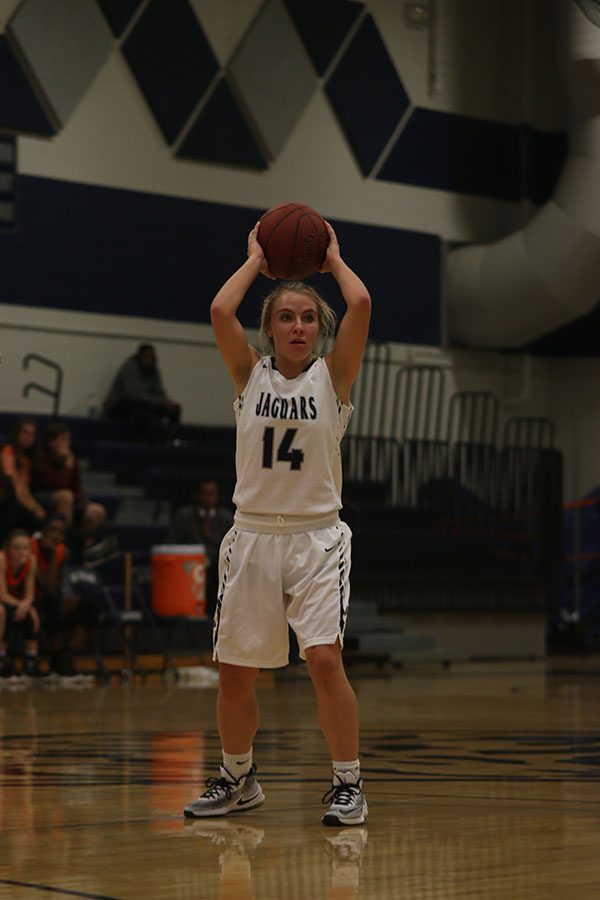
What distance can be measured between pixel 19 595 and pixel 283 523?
24.6 feet

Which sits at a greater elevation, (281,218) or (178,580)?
(281,218)

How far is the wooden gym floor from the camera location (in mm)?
3498

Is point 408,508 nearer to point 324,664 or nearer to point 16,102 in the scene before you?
point 16,102

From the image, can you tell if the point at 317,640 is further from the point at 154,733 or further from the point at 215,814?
the point at 154,733

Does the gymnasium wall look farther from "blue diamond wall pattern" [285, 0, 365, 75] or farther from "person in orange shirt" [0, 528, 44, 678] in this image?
"person in orange shirt" [0, 528, 44, 678]

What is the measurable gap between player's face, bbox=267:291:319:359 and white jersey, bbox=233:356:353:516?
87 millimetres

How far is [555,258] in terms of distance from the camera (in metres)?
17.7

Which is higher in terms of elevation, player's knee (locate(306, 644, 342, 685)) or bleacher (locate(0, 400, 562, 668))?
bleacher (locate(0, 400, 562, 668))

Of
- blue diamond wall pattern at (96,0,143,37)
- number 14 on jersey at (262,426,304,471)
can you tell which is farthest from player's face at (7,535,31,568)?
number 14 on jersey at (262,426,304,471)

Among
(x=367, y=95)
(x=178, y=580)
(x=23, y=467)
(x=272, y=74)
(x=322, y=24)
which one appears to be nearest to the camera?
(x=23, y=467)

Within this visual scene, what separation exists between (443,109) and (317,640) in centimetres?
1550

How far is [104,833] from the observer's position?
424 cm

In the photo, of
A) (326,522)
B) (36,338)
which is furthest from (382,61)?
(326,522)

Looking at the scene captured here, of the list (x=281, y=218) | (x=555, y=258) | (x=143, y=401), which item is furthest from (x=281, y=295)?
(x=555, y=258)
